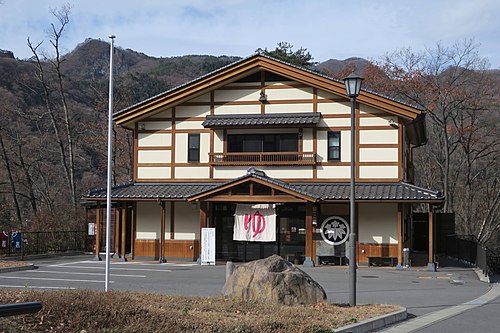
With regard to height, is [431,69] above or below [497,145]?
above

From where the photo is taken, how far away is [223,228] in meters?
28.3

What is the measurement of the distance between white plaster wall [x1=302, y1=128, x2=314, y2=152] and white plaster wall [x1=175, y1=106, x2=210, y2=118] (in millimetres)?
4722

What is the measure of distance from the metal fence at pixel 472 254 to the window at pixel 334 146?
7080mm

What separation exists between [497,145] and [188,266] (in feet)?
92.3

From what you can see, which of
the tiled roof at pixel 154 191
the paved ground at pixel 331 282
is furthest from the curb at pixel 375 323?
the tiled roof at pixel 154 191

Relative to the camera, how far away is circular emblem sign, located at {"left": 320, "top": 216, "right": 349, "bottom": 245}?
Answer: 26297 millimetres

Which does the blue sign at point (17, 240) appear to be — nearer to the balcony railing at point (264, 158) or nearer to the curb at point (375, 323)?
the balcony railing at point (264, 158)

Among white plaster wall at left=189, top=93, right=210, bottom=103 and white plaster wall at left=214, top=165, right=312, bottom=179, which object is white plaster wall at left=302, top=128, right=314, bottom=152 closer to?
white plaster wall at left=214, top=165, right=312, bottom=179

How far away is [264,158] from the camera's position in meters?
28.0

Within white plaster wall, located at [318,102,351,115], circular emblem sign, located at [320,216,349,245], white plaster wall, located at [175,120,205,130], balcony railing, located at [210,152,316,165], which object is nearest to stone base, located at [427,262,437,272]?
circular emblem sign, located at [320,216,349,245]

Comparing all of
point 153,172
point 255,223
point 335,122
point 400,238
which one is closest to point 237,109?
point 335,122

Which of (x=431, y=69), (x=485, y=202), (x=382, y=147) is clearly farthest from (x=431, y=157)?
(x=382, y=147)

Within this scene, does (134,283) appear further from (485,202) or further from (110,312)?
(485,202)

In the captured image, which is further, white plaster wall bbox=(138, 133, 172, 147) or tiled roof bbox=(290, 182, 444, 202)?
white plaster wall bbox=(138, 133, 172, 147)
